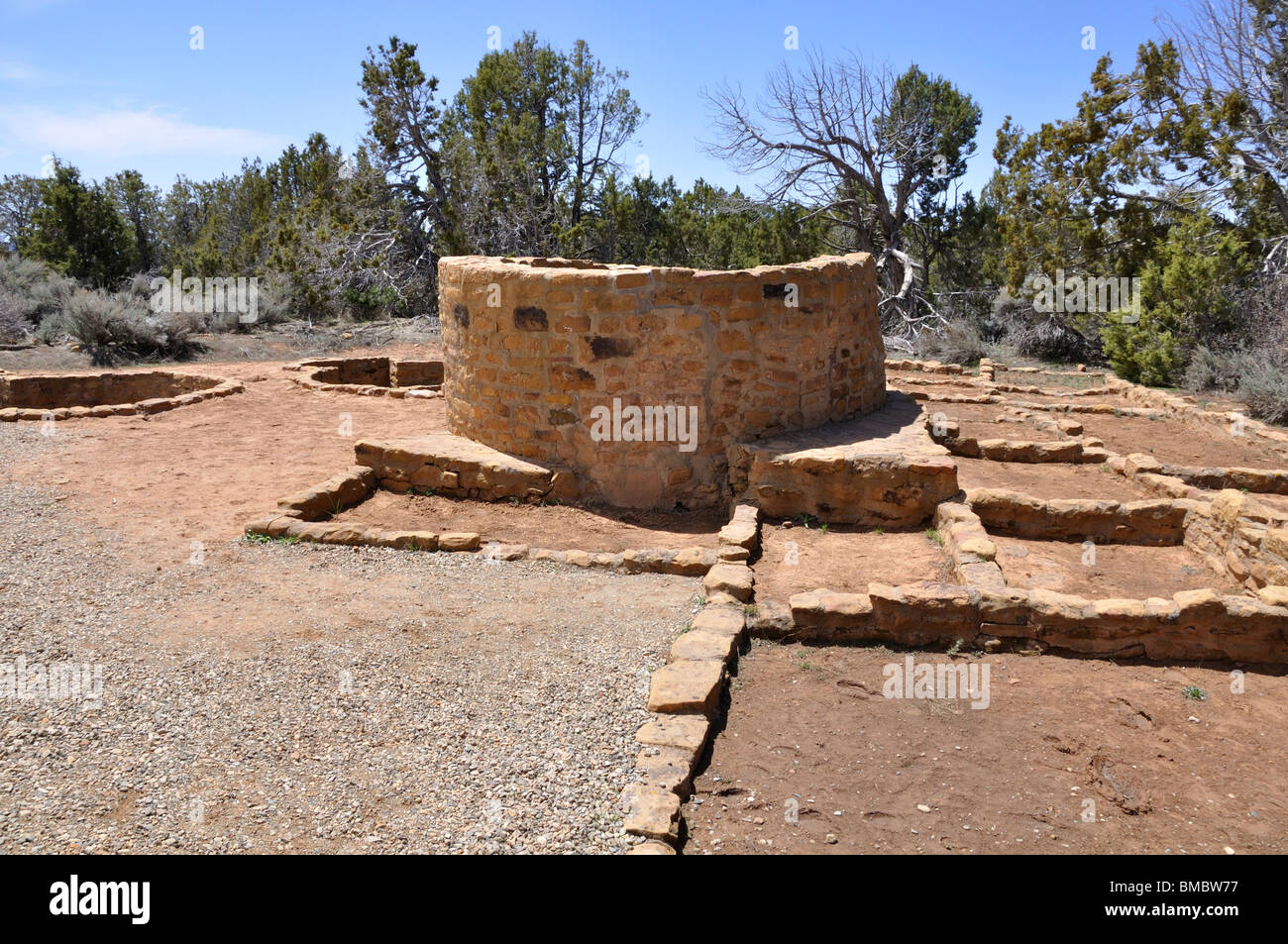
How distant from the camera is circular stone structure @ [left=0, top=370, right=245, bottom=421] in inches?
453

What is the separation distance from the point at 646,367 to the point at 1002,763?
4.20 meters

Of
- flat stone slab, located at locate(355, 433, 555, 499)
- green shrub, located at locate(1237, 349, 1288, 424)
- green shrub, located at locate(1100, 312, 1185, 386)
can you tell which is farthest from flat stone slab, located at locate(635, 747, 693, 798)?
green shrub, located at locate(1100, 312, 1185, 386)

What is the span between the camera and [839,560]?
596cm

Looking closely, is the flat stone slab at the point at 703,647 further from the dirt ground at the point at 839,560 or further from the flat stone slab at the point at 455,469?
the flat stone slab at the point at 455,469

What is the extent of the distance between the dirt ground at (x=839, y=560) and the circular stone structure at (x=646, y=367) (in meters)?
1.01

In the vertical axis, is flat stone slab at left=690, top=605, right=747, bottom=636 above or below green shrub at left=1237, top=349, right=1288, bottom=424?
below

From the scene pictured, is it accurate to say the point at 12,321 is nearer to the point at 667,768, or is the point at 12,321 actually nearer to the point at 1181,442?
the point at 667,768

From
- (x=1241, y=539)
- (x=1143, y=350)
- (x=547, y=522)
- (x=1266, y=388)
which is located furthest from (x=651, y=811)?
(x=1143, y=350)

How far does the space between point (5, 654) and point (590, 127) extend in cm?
2169

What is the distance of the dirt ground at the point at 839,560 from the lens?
5.52 m

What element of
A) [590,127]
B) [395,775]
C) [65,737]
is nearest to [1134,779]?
[395,775]

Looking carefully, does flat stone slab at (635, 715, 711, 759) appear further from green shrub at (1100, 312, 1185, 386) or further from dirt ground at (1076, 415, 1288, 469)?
green shrub at (1100, 312, 1185, 386)

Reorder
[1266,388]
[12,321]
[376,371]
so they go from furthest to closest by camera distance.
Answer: [12,321], [376,371], [1266,388]

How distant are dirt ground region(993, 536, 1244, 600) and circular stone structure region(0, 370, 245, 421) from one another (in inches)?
384
